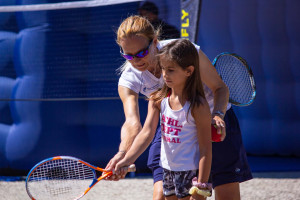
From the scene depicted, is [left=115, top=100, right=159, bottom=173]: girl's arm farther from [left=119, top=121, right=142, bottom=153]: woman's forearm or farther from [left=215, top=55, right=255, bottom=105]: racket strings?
[left=215, top=55, right=255, bottom=105]: racket strings

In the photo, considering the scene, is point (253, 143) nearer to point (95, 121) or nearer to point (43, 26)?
point (95, 121)

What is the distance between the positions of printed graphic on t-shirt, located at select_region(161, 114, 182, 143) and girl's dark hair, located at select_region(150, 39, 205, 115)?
14 cm

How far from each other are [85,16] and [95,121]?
1179 millimetres

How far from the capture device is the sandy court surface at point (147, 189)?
4844 millimetres

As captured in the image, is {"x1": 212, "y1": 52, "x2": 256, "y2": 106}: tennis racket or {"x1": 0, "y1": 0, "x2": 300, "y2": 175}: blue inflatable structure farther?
{"x1": 0, "y1": 0, "x2": 300, "y2": 175}: blue inflatable structure

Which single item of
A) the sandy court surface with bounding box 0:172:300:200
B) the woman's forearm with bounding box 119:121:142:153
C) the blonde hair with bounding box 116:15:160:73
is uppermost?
the blonde hair with bounding box 116:15:160:73

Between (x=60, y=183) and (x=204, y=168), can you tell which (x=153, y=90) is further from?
(x=60, y=183)

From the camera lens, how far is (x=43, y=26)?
5516 millimetres

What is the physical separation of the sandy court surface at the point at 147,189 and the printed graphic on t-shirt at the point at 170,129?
7.18 feet

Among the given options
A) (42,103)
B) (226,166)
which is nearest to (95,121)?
(42,103)

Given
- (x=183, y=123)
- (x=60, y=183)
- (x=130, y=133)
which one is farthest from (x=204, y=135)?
(x=60, y=183)

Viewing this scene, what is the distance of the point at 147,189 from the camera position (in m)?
5.12

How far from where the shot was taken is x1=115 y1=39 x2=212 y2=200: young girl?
8.63 feet

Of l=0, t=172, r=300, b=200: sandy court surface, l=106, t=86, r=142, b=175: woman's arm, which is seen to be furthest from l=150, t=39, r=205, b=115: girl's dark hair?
l=0, t=172, r=300, b=200: sandy court surface
